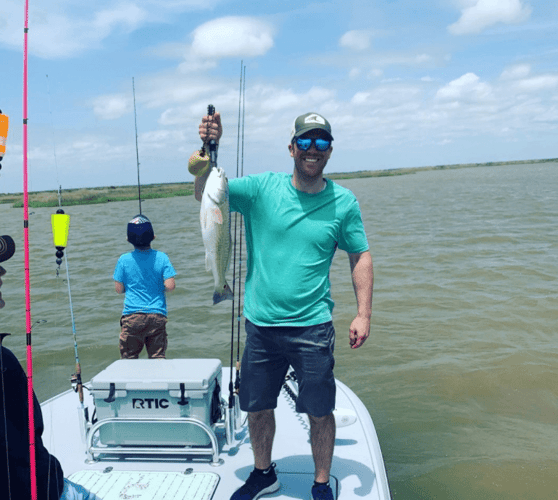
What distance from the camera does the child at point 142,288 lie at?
5016 mm

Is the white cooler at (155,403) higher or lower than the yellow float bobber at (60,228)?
lower

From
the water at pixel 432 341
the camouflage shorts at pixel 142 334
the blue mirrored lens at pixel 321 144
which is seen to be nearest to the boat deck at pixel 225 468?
the camouflage shorts at pixel 142 334

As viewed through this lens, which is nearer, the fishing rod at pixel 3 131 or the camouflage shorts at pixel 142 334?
the fishing rod at pixel 3 131

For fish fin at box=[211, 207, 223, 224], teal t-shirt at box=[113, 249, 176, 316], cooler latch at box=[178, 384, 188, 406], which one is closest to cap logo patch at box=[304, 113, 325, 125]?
fish fin at box=[211, 207, 223, 224]

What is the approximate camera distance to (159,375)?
3520 millimetres

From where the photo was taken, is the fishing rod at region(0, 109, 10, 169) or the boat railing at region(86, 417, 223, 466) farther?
the boat railing at region(86, 417, 223, 466)

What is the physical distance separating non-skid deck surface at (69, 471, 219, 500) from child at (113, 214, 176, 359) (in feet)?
5.80

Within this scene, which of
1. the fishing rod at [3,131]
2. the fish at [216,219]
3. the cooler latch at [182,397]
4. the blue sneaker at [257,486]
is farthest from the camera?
the cooler latch at [182,397]

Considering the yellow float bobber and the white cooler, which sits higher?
the yellow float bobber

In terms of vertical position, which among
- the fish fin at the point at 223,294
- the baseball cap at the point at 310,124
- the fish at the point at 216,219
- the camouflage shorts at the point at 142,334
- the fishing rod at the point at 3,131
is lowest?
the camouflage shorts at the point at 142,334

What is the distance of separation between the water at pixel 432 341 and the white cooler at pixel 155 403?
2.23 metres

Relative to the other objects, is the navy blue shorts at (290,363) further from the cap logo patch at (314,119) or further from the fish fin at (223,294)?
the cap logo patch at (314,119)

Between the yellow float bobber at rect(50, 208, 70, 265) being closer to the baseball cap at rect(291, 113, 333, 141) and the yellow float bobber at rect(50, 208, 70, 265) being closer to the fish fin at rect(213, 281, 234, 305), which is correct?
the fish fin at rect(213, 281, 234, 305)

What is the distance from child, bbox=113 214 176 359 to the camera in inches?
197
